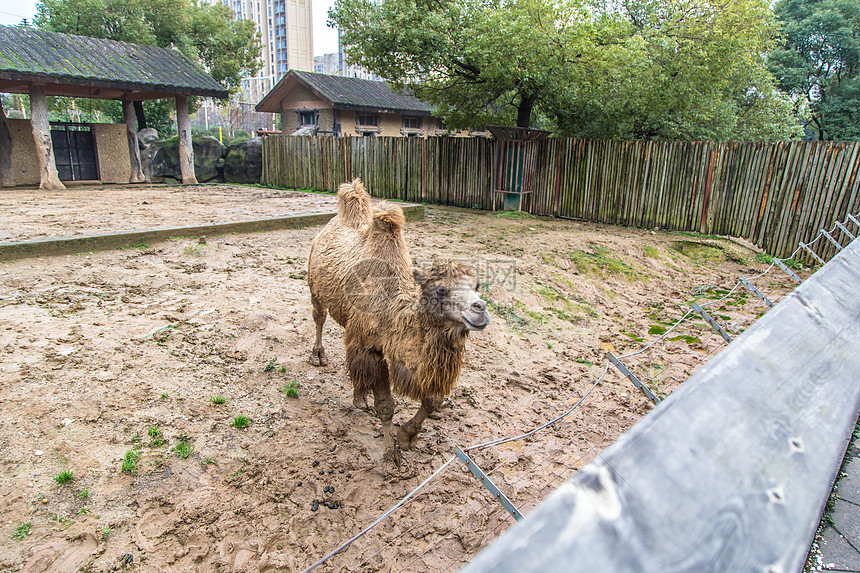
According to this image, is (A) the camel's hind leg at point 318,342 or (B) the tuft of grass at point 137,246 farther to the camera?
(B) the tuft of grass at point 137,246

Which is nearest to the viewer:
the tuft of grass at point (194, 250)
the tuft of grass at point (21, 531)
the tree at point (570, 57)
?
the tuft of grass at point (21, 531)

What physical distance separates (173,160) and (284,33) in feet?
285

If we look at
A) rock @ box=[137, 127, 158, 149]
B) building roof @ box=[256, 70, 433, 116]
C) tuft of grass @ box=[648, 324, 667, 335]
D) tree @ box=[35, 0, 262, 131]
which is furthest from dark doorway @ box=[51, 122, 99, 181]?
tuft of grass @ box=[648, 324, 667, 335]

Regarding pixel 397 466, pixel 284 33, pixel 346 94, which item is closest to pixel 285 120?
pixel 346 94

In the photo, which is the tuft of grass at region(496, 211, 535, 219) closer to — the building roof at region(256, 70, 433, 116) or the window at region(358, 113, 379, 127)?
the building roof at region(256, 70, 433, 116)

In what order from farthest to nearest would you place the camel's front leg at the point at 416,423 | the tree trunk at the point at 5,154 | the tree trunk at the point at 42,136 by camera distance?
the tree trunk at the point at 5,154, the tree trunk at the point at 42,136, the camel's front leg at the point at 416,423

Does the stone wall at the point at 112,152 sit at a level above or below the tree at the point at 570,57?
below

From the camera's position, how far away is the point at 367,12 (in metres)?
12.3

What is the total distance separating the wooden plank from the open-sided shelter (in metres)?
17.8

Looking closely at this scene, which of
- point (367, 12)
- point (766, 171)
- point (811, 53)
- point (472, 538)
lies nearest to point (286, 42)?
point (811, 53)

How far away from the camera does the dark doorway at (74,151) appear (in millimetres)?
17625

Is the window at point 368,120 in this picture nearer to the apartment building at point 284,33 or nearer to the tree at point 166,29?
the tree at point 166,29

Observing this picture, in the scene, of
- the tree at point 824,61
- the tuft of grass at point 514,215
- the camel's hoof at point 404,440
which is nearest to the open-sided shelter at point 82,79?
the tuft of grass at point 514,215

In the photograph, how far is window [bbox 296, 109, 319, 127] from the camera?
23.6m
